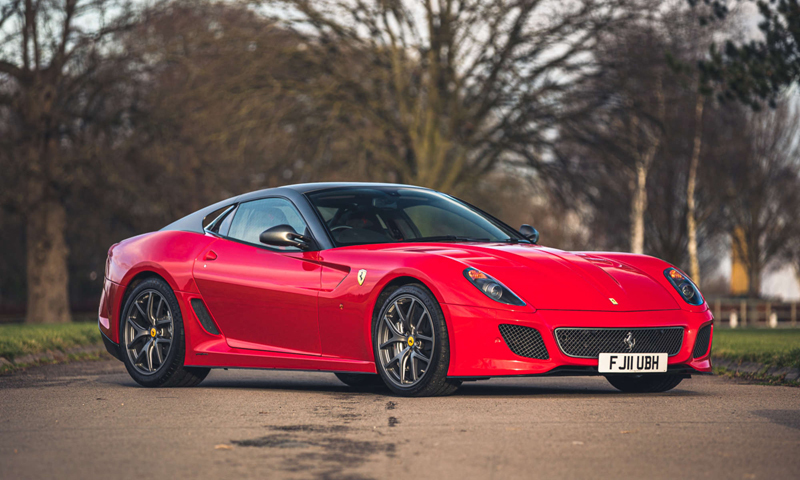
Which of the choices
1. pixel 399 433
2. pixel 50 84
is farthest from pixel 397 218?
pixel 50 84

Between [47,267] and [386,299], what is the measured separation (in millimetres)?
20956

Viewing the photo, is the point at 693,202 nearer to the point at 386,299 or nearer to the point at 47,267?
the point at 47,267

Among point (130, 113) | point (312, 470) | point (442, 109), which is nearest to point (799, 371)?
point (312, 470)

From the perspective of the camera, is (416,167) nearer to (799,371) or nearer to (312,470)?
(799,371)

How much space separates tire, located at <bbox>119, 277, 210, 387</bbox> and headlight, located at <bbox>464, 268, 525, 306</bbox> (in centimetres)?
257

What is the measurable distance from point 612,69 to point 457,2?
362 cm

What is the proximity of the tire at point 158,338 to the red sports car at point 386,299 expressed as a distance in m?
0.01

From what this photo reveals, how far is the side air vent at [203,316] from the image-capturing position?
802 centimetres

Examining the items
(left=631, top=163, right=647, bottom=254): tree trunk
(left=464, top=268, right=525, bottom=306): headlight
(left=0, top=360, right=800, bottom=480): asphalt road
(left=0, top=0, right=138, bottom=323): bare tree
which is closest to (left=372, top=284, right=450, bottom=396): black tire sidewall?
(left=0, top=360, right=800, bottom=480): asphalt road

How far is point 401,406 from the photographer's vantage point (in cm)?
645

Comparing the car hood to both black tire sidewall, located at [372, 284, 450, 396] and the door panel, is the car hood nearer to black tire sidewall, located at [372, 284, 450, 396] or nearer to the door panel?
black tire sidewall, located at [372, 284, 450, 396]

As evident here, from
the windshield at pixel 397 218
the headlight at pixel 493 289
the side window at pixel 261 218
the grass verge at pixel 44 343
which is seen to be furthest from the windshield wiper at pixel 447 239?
the grass verge at pixel 44 343

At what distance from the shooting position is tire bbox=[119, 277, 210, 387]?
8117 mm

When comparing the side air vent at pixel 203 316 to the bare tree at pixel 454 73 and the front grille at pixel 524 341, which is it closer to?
the front grille at pixel 524 341
